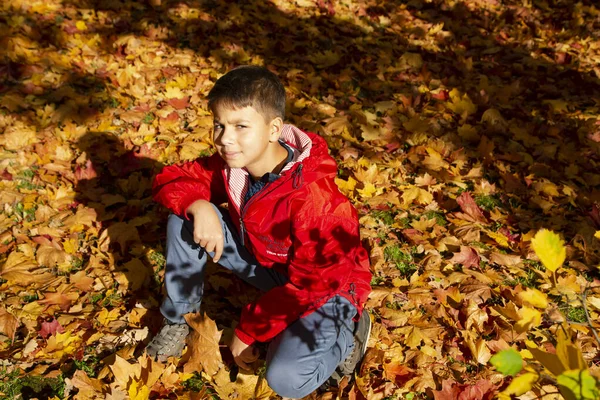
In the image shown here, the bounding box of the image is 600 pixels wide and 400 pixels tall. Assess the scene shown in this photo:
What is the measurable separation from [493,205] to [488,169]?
1.36 feet

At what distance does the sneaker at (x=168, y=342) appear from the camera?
2498 mm

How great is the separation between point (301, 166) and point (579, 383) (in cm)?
143

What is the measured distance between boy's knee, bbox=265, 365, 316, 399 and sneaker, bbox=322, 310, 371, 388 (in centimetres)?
29

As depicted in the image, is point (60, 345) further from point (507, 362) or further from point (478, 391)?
point (507, 362)

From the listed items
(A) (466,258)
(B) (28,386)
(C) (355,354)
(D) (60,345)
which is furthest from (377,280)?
(B) (28,386)

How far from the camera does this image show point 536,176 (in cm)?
374

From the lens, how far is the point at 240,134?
225 cm

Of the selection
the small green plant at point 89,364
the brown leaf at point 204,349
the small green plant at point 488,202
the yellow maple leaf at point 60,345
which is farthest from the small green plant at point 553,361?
the small green plant at point 488,202

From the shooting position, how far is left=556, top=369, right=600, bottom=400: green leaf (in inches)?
34.3

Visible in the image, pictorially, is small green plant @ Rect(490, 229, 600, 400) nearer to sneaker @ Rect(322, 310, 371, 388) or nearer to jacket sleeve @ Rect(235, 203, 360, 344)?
jacket sleeve @ Rect(235, 203, 360, 344)

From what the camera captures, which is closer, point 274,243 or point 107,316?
point 274,243


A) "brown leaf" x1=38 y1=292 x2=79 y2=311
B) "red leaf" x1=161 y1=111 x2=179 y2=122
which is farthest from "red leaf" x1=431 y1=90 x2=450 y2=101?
"brown leaf" x1=38 y1=292 x2=79 y2=311

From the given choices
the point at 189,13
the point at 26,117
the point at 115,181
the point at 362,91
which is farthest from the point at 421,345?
the point at 189,13

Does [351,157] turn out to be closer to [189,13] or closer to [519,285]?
[519,285]
